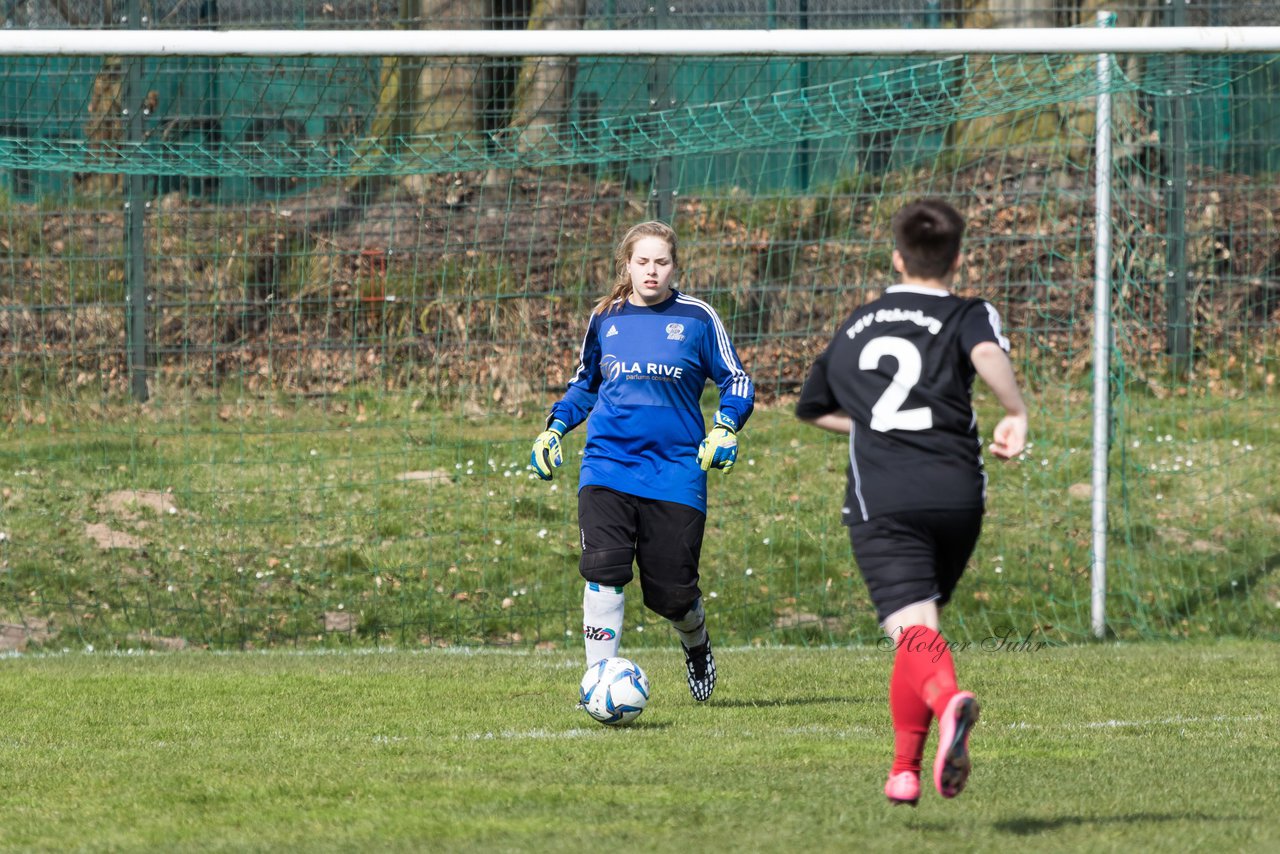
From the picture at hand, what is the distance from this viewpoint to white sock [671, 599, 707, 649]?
20.6 ft

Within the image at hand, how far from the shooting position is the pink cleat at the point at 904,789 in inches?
157

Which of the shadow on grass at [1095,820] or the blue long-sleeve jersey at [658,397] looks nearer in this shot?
the shadow on grass at [1095,820]

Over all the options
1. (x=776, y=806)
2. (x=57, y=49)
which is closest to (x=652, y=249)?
(x=776, y=806)

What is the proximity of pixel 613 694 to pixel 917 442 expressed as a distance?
2.02 meters

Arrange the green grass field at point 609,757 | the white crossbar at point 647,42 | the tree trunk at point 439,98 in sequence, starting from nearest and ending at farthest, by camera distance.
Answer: the green grass field at point 609,757
the white crossbar at point 647,42
the tree trunk at point 439,98

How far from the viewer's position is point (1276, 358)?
33.8ft

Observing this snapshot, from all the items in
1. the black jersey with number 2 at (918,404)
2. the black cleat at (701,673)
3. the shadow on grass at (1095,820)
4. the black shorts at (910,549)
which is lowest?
the black cleat at (701,673)

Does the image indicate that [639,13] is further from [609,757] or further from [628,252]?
[609,757]

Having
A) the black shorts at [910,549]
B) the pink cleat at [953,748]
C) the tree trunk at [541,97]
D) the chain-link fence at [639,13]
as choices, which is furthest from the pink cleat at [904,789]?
the chain-link fence at [639,13]

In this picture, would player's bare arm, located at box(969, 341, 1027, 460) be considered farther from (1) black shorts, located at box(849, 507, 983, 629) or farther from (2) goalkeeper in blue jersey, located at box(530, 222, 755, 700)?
(2) goalkeeper in blue jersey, located at box(530, 222, 755, 700)

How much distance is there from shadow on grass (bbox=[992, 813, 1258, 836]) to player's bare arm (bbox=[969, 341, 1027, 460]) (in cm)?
92

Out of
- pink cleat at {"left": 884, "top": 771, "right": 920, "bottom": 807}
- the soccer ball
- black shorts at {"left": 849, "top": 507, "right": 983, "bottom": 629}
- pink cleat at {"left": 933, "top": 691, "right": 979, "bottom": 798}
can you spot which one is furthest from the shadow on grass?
the soccer ball

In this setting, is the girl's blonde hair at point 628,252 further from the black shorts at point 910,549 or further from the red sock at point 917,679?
the red sock at point 917,679

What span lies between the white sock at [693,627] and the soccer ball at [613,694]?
49 cm
